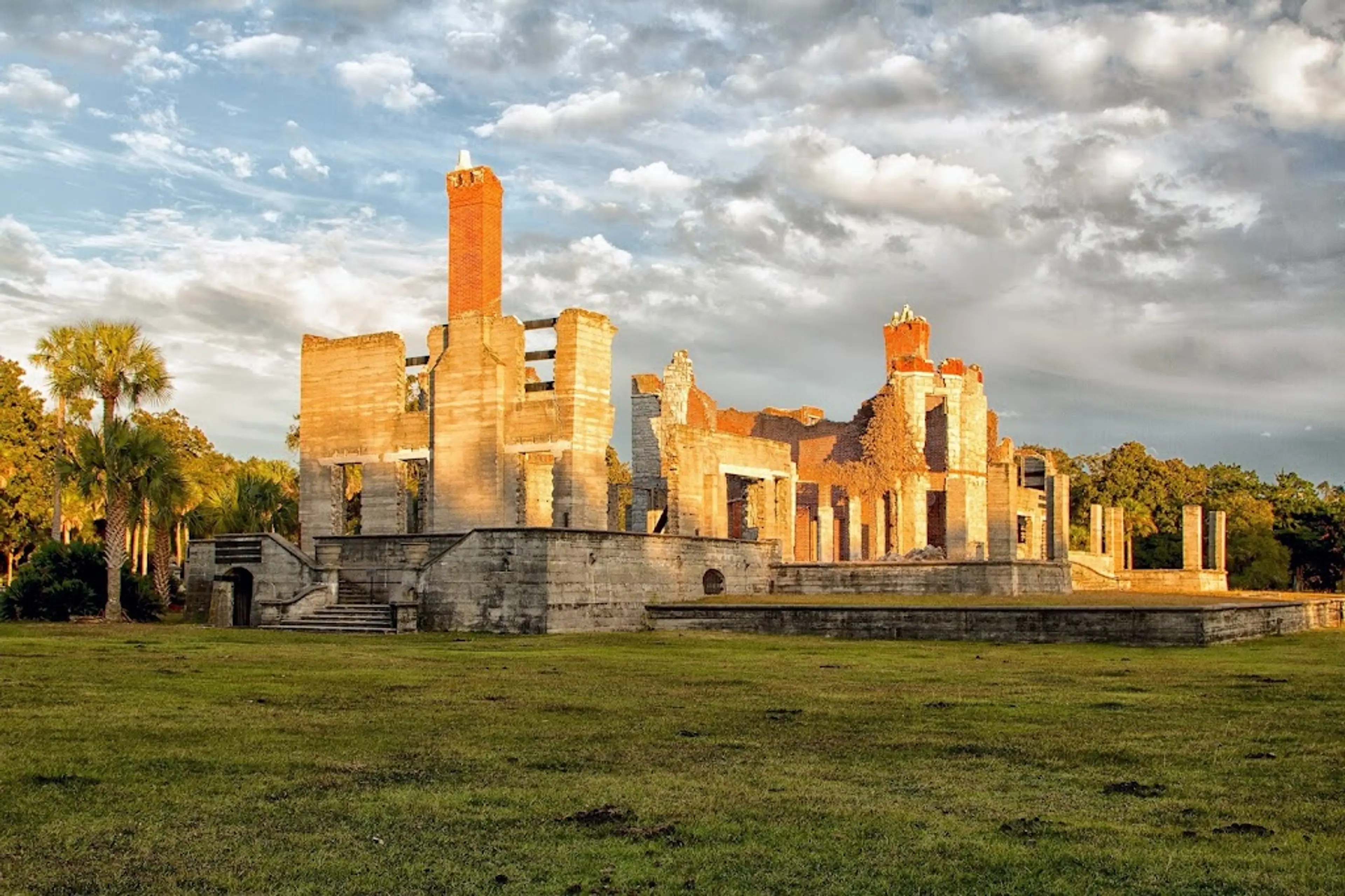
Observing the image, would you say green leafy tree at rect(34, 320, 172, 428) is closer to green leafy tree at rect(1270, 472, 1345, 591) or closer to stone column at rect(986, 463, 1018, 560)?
stone column at rect(986, 463, 1018, 560)

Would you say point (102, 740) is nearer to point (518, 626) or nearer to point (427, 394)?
point (518, 626)

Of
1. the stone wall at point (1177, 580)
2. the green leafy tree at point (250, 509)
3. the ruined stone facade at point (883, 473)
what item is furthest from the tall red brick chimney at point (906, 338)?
the green leafy tree at point (250, 509)

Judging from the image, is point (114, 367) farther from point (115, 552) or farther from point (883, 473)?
point (883, 473)

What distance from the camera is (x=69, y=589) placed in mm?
29688

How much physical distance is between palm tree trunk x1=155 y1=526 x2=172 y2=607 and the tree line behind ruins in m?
0.08

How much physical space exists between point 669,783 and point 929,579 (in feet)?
78.8

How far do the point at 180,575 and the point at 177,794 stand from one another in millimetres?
40747

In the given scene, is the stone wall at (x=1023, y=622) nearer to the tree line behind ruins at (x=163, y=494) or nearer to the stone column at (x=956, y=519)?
the tree line behind ruins at (x=163, y=494)

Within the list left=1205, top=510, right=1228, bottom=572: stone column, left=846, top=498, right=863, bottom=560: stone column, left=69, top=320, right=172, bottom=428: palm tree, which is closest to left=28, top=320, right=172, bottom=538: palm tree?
left=69, top=320, right=172, bottom=428: palm tree

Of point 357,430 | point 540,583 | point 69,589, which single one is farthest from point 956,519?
point 69,589

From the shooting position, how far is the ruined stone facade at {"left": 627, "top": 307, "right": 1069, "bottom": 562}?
44.5 meters

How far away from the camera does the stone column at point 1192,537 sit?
151 feet

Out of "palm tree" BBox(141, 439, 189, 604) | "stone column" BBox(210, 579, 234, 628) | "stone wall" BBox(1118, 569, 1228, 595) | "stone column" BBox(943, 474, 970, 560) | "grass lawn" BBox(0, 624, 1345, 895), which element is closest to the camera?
"grass lawn" BBox(0, 624, 1345, 895)

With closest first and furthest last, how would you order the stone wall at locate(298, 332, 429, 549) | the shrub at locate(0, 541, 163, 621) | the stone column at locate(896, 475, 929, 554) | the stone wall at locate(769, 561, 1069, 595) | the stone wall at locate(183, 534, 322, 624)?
the stone wall at locate(183, 534, 322, 624), the shrub at locate(0, 541, 163, 621), the stone wall at locate(769, 561, 1069, 595), the stone wall at locate(298, 332, 429, 549), the stone column at locate(896, 475, 929, 554)
